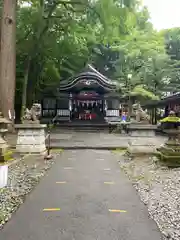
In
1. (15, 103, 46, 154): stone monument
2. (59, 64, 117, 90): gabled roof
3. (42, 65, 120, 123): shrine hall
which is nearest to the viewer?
(15, 103, 46, 154): stone monument

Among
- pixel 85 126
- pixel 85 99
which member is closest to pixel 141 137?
pixel 85 126

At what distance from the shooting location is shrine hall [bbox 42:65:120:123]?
28.7 meters

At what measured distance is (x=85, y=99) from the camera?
105ft

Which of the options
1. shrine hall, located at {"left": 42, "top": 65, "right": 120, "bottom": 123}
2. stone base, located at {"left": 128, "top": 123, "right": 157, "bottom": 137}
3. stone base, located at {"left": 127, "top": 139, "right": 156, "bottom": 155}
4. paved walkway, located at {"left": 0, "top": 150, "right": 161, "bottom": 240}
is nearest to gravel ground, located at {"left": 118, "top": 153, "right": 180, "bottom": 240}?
paved walkway, located at {"left": 0, "top": 150, "right": 161, "bottom": 240}

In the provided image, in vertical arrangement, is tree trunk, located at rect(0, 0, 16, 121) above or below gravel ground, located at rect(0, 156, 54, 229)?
above

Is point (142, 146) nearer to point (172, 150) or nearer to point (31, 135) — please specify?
point (172, 150)

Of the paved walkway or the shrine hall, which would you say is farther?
the shrine hall

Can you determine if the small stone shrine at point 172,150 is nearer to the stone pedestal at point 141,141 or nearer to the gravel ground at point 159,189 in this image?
the gravel ground at point 159,189

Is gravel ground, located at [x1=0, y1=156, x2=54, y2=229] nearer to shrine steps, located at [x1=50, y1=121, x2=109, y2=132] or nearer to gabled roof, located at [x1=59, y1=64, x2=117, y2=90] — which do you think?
shrine steps, located at [x1=50, y1=121, x2=109, y2=132]

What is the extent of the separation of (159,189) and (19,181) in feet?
9.62

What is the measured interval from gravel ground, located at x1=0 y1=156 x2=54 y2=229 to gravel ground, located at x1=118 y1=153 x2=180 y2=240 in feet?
6.96

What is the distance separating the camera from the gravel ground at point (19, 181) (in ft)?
15.7

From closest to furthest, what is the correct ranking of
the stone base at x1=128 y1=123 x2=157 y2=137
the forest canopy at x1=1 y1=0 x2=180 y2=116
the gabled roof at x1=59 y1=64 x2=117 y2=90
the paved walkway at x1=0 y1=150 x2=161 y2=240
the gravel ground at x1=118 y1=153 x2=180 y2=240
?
the paved walkway at x1=0 y1=150 x2=161 y2=240, the gravel ground at x1=118 y1=153 x2=180 y2=240, the stone base at x1=128 y1=123 x2=157 y2=137, the forest canopy at x1=1 y1=0 x2=180 y2=116, the gabled roof at x1=59 y1=64 x2=117 y2=90

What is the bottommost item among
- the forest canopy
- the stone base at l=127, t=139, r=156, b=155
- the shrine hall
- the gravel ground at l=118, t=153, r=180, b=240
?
the gravel ground at l=118, t=153, r=180, b=240
